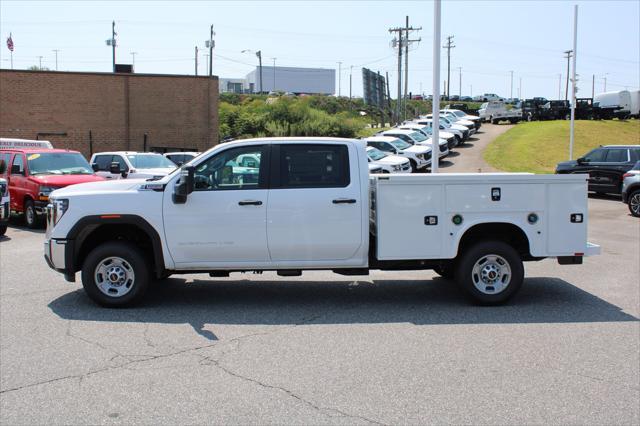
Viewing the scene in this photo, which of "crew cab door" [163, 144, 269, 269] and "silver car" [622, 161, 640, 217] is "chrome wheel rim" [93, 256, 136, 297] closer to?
"crew cab door" [163, 144, 269, 269]

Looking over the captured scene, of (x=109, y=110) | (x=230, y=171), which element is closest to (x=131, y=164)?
(x=230, y=171)

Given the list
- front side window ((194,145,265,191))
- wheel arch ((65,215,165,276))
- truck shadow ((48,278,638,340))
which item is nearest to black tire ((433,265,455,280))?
truck shadow ((48,278,638,340))

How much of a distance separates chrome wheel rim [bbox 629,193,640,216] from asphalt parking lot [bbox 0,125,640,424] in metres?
9.67

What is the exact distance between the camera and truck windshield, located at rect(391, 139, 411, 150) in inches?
1223

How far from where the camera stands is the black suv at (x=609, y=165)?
→ 23.0 m

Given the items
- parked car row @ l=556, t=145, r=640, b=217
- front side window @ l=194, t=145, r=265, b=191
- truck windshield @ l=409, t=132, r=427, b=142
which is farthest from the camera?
truck windshield @ l=409, t=132, r=427, b=142

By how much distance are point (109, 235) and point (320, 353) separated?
3482 mm

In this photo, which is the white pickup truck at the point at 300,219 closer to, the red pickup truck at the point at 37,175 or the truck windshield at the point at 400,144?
the red pickup truck at the point at 37,175

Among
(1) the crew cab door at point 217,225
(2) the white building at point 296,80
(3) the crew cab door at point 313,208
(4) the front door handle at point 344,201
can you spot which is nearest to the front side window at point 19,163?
(1) the crew cab door at point 217,225

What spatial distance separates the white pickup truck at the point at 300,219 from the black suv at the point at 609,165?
15988mm

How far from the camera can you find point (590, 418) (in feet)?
16.6

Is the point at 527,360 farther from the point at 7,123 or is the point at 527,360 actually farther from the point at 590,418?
the point at 7,123

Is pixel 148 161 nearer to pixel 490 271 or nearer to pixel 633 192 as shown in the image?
pixel 633 192

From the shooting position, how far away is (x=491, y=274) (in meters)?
8.57
